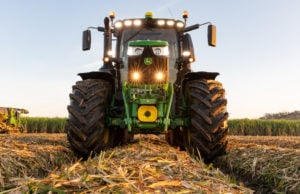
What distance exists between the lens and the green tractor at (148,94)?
22.4 feet

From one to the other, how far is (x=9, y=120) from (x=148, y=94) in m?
14.8

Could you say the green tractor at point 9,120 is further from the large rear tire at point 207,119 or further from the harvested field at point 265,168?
the harvested field at point 265,168

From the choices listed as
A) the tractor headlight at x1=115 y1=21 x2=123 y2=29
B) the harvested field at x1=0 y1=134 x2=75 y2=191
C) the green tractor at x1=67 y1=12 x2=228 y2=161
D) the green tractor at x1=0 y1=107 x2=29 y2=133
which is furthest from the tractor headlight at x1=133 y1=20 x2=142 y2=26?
the green tractor at x1=0 y1=107 x2=29 y2=133

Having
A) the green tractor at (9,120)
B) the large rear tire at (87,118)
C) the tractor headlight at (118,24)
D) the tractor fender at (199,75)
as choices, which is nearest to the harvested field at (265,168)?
the tractor fender at (199,75)

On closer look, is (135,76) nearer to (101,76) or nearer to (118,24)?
(101,76)

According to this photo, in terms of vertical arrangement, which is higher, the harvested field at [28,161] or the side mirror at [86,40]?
the side mirror at [86,40]

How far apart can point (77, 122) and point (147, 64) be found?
186 centimetres

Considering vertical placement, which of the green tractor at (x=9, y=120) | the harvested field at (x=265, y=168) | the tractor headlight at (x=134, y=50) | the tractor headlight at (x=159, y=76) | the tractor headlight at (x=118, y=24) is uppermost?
the tractor headlight at (x=118, y=24)

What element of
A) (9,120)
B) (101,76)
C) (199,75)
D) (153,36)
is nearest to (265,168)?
(199,75)

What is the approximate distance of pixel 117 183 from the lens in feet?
9.23

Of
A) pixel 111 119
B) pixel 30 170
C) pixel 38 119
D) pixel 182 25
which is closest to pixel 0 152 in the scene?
pixel 30 170

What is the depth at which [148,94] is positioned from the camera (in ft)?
22.9

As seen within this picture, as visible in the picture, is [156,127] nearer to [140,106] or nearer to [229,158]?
[140,106]

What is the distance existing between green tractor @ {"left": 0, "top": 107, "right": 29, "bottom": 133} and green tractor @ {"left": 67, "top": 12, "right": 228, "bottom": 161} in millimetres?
12195
